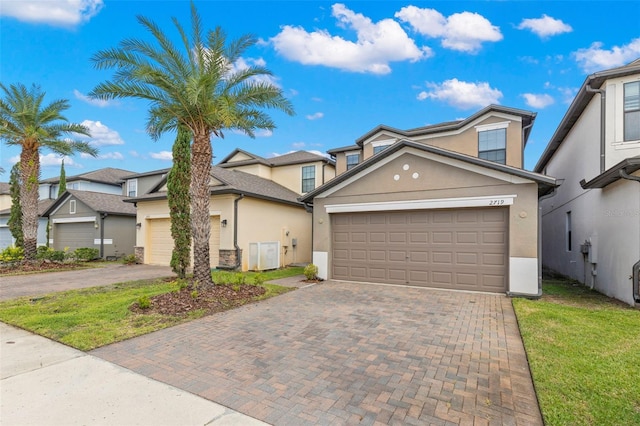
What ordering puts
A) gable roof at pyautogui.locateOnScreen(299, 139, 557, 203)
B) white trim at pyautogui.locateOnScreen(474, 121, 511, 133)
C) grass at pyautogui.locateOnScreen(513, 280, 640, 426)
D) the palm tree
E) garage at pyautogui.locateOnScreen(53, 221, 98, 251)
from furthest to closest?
garage at pyautogui.locateOnScreen(53, 221, 98, 251) < the palm tree < white trim at pyautogui.locateOnScreen(474, 121, 511, 133) < gable roof at pyautogui.locateOnScreen(299, 139, 557, 203) < grass at pyautogui.locateOnScreen(513, 280, 640, 426)

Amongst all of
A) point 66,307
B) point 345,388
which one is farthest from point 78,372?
point 66,307

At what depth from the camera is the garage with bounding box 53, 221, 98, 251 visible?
19.1 m

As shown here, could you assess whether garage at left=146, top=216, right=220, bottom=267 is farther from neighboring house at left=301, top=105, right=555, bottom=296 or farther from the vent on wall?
neighboring house at left=301, top=105, right=555, bottom=296

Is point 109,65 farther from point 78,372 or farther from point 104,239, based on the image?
point 104,239

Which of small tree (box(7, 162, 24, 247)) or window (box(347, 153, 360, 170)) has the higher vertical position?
window (box(347, 153, 360, 170))

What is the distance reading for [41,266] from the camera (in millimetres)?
15109

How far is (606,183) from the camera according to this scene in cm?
848

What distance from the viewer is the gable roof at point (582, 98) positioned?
8500mm

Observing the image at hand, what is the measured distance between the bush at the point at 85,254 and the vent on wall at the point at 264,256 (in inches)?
428

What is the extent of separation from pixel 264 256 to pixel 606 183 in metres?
11.9

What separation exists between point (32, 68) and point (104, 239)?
9.24 meters

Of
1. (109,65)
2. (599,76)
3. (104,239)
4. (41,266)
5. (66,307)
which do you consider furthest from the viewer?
(104,239)

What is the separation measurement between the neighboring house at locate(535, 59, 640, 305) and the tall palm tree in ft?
30.8

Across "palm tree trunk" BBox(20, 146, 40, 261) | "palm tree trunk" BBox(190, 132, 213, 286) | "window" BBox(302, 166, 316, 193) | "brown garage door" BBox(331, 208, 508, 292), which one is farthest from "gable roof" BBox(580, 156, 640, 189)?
"palm tree trunk" BBox(20, 146, 40, 261)
